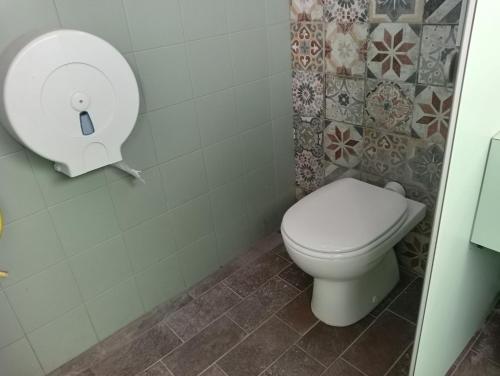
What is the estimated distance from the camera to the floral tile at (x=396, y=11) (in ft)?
4.25

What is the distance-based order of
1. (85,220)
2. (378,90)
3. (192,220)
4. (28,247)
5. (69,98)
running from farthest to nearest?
(192,220) → (378,90) → (85,220) → (28,247) → (69,98)

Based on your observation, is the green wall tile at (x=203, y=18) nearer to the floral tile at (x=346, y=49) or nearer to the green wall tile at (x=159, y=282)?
the floral tile at (x=346, y=49)

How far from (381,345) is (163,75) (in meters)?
1.20

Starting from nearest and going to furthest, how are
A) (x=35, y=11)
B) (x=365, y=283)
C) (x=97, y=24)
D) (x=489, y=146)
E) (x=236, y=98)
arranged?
(x=489, y=146)
(x=35, y=11)
(x=97, y=24)
(x=365, y=283)
(x=236, y=98)

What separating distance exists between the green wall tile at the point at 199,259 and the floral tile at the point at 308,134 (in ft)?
2.00

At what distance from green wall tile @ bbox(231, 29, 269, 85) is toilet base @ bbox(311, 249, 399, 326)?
0.85 m

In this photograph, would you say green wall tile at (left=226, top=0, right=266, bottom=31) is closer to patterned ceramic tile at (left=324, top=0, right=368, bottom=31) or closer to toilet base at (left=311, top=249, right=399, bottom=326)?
patterned ceramic tile at (left=324, top=0, right=368, bottom=31)

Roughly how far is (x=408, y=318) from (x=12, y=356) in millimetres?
1366

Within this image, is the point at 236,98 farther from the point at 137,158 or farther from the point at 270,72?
the point at 137,158

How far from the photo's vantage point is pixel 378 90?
4.93 feet

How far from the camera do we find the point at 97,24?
45.2 inches

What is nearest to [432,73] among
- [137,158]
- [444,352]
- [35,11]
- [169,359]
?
[444,352]

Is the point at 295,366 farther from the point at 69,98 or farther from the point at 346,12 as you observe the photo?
the point at 346,12

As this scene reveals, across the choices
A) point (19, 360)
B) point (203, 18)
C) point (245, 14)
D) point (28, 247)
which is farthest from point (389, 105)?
point (19, 360)
